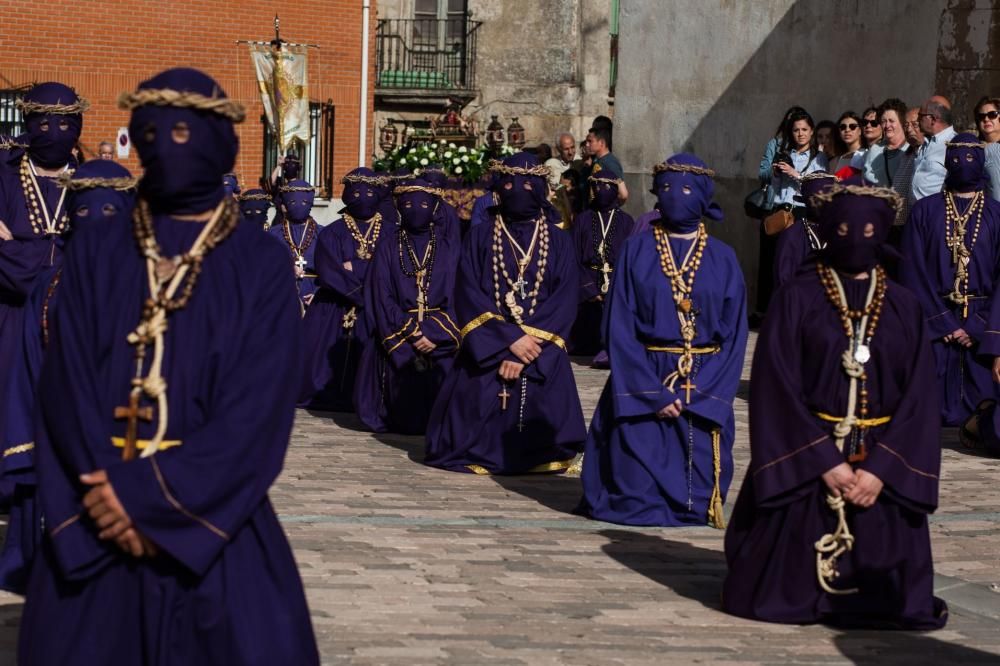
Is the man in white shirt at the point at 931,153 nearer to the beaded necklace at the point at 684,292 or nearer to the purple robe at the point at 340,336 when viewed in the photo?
the purple robe at the point at 340,336

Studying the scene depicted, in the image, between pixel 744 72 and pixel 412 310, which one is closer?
pixel 412 310

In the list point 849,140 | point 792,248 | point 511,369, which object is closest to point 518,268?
point 511,369

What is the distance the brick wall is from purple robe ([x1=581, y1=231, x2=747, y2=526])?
889 inches

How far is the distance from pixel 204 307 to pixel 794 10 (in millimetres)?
20257

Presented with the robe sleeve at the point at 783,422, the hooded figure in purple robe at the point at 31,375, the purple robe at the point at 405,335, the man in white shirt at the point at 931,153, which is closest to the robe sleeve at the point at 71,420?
the hooded figure in purple robe at the point at 31,375

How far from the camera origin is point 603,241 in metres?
19.8

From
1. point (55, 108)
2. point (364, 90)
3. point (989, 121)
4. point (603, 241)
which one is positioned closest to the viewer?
point (55, 108)

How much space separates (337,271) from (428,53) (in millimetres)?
27667

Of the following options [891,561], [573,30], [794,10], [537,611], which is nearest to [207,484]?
[537,611]

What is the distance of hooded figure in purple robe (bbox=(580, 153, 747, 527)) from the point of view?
418 inches

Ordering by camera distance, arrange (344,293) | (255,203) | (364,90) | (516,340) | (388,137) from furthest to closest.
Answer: (388,137)
(364,90)
(255,203)
(344,293)
(516,340)

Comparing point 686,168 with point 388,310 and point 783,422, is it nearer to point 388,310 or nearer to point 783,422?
point 783,422

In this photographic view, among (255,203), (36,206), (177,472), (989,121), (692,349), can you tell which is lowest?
(692,349)

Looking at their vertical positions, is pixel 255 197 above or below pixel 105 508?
above
